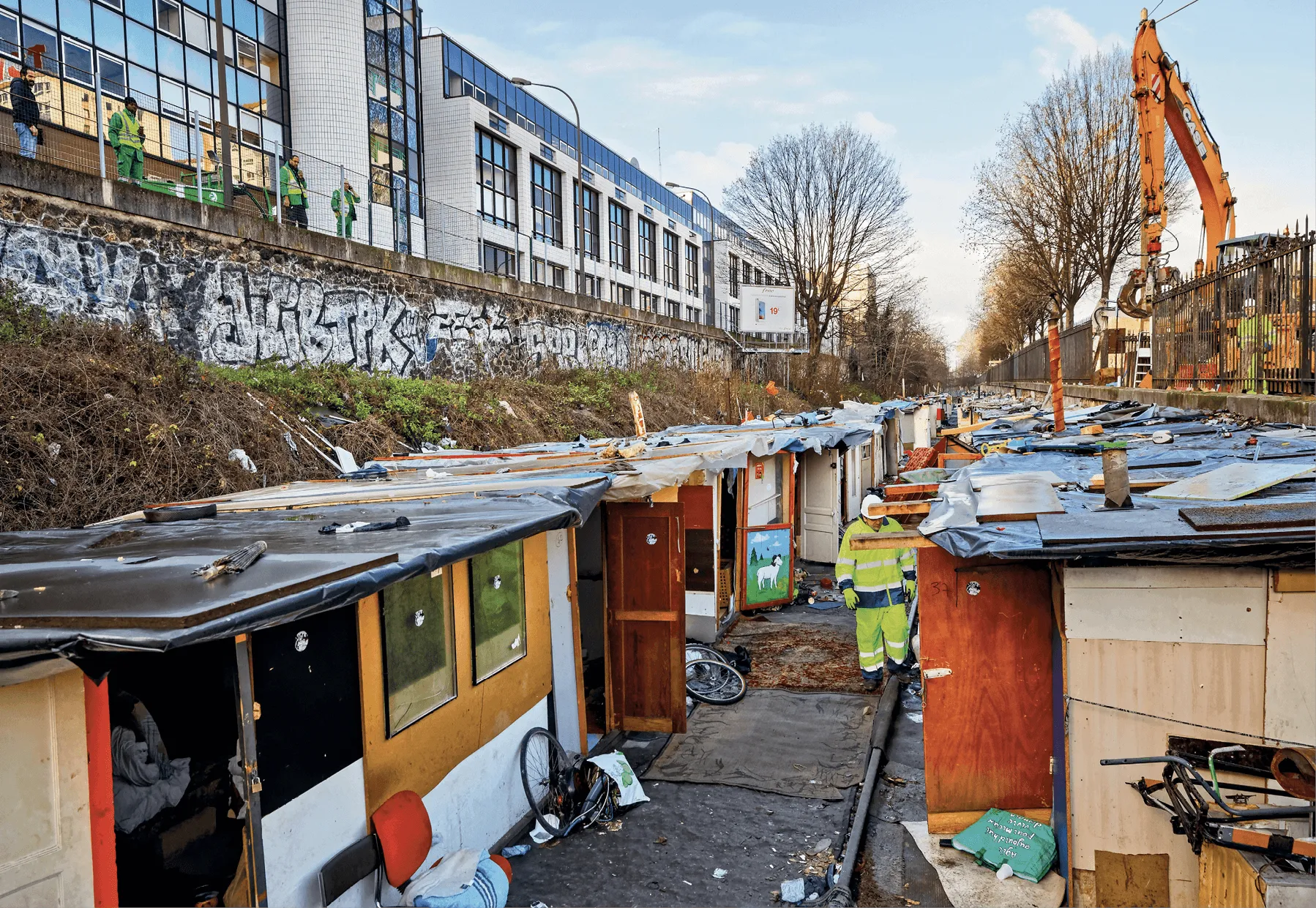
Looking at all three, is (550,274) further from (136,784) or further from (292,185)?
(136,784)

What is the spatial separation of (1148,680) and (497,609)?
4.12 m

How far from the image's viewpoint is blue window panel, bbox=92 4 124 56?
17250mm

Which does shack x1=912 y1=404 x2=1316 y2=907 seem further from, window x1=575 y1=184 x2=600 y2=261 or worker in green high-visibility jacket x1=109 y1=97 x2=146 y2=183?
window x1=575 y1=184 x2=600 y2=261

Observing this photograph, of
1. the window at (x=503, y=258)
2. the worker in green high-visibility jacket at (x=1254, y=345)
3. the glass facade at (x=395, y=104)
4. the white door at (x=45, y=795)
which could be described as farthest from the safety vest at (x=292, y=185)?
the worker in green high-visibility jacket at (x=1254, y=345)

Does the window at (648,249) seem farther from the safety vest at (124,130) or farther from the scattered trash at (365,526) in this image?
the scattered trash at (365,526)

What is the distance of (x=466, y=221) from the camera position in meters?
23.2

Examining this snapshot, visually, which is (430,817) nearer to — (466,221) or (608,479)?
(608,479)

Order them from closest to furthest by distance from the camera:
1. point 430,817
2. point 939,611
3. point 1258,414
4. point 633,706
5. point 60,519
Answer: point 430,817 → point 939,611 → point 60,519 → point 633,706 → point 1258,414

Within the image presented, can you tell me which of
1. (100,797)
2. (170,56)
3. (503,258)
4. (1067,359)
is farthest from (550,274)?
(100,797)

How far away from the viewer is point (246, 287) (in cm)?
1149

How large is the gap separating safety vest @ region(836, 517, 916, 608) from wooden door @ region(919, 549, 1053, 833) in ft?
10.1

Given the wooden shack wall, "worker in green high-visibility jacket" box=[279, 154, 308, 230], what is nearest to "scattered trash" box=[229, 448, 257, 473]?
"worker in green high-visibility jacket" box=[279, 154, 308, 230]

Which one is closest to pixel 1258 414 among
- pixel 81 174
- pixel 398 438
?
pixel 398 438

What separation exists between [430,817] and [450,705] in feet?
2.18
